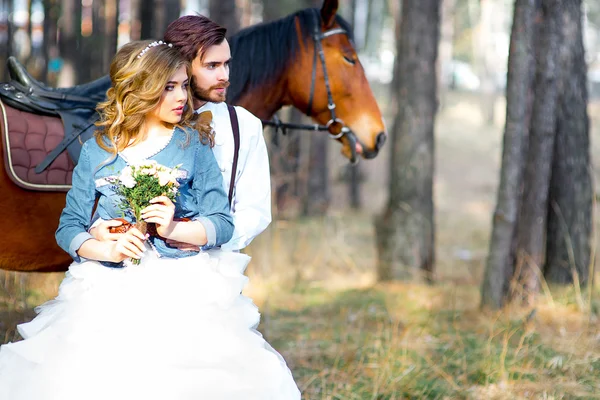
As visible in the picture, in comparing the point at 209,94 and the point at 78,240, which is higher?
the point at 209,94

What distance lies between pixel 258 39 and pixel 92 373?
8.10 feet

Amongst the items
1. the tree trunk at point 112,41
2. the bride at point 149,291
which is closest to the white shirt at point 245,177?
the bride at point 149,291

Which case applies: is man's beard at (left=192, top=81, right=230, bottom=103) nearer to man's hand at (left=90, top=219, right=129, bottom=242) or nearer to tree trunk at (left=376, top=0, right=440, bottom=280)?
man's hand at (left=90, top=219, right=129, bottom=242)

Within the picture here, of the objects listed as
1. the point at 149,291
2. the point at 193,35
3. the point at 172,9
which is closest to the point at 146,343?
the point at 149,291

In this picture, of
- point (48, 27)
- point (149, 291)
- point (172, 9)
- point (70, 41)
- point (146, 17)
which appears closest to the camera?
point (149, 291)

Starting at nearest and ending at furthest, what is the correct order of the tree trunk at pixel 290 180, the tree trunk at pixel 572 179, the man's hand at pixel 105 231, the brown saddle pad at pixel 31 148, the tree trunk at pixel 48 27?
the man's hand at pixel 105 231 < the brown saddle pad at pixel 31 148 < the tree trunk at pixel 572 179 < the tree trunk at pixel 290 180 < the tree trunk at pixel 48 27

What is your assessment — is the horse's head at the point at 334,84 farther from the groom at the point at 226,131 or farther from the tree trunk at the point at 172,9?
the tree trunk at the point at 172,9

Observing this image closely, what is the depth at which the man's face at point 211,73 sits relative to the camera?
2930 mm

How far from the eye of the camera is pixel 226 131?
2.96m

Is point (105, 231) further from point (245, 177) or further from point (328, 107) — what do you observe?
point (328, 107)

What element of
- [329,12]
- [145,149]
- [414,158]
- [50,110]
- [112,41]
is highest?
[112,41]

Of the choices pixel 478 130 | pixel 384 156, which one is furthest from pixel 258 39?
pixel 478 130

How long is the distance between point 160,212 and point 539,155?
4.41 meters

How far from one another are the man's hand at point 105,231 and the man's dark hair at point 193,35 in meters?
0.70
